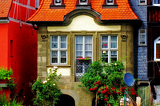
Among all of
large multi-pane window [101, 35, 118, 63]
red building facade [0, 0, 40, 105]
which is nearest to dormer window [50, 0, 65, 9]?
red building facade [0, 0, 40, 105]

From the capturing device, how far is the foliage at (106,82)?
63.2ft

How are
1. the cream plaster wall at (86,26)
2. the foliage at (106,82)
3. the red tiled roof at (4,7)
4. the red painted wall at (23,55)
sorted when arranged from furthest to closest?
the red painted wall at (23,55)
the red tiled roof at (4,7)
the cream plaster wall at (86,26)
the foliage at (106,82)

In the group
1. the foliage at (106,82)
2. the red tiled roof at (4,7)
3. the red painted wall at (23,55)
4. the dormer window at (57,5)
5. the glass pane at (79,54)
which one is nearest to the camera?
the foliage at (106,82)

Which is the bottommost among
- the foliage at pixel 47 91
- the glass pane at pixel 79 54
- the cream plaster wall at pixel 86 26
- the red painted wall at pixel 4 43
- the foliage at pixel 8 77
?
the foliage at pixel 47 91

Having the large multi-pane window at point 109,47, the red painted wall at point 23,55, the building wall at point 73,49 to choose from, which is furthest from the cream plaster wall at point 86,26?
the red painted wall at point 23,55

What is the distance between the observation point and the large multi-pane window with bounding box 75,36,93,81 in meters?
20.7

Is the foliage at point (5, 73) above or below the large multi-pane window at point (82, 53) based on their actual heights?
below

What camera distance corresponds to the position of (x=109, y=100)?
19.2m

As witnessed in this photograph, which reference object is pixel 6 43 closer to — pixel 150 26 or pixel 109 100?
pixel 109 100

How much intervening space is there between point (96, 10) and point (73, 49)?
2665 mm

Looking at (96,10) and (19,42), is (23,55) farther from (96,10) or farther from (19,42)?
(96,10)

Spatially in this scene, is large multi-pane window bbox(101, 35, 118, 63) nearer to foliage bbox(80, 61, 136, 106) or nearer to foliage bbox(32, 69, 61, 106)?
foliage bbox(80, 61, 136, 106)

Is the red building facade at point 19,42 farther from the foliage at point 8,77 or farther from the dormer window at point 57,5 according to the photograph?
the dormer window at point 57,5

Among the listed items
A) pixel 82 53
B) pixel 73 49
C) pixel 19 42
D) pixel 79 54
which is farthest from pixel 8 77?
pixel 82 53
